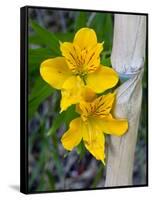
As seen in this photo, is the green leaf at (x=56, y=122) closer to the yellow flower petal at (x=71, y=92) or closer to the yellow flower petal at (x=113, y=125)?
the yellow flower petal at (x=71, y=92)

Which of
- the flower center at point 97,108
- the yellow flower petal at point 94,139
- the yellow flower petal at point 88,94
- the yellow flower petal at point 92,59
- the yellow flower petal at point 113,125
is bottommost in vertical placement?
the yellow flower petal at point 94,139

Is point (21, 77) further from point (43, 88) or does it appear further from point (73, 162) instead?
point (73, 162)

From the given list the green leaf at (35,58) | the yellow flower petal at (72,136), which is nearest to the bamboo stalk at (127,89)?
the yellow flower petal at (72,136)

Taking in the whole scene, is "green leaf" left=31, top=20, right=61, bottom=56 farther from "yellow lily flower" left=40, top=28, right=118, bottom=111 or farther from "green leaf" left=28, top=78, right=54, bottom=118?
"green leaf" left=28, top=78, right=54, bottom=118

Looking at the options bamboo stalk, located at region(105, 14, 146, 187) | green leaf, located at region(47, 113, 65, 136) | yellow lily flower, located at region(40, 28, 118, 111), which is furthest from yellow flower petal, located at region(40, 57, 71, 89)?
bamboo stalk, located at region(105, 14, 146, 187)

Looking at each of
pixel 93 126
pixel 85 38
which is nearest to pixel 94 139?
pixel 93 126

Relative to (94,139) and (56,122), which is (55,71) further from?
(94,139)
